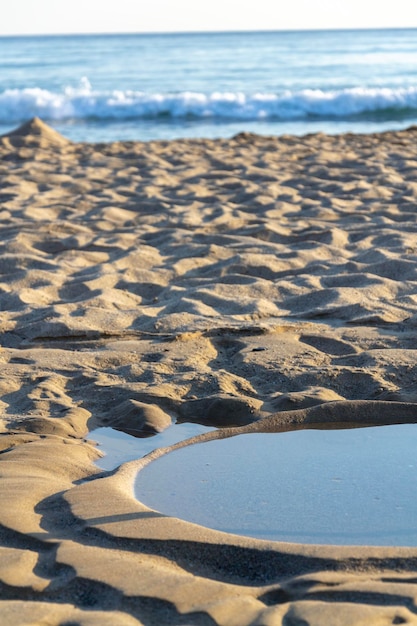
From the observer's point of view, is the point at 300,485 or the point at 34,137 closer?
the point at 300,485

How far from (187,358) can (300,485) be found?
1.13 metres

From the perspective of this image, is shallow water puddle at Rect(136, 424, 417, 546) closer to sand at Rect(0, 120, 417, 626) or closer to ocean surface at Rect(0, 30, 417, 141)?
sand at Rect(0, 120, 417, 626)

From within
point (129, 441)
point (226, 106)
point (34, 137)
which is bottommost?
point (129, 441)

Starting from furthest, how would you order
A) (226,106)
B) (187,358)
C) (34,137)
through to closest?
(226,106)
(34,137)
(187,358)

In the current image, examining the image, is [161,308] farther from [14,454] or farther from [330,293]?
[14,454]

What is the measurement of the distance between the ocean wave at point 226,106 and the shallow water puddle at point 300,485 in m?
13.8

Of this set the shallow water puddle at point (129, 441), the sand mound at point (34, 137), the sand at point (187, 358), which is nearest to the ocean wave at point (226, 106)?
the sand mound at point (34, 137)

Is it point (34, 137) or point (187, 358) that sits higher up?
point (34, 137)

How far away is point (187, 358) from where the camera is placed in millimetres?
3350

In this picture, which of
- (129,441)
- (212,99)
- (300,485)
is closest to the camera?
(300,485)

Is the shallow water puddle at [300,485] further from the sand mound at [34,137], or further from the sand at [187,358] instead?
the sand mound at [34,137]

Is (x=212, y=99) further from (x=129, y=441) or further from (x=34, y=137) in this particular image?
(x=129, y=441)

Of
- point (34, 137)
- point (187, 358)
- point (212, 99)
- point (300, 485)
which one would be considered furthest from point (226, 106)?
point (300, 485)

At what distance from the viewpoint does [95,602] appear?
1.73 meters
